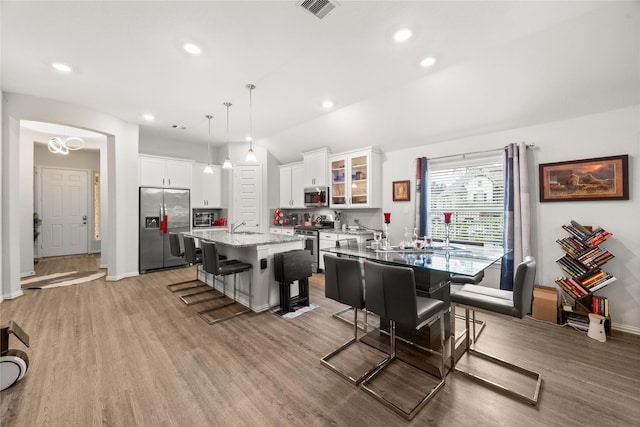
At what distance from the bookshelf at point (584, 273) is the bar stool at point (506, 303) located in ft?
4.24

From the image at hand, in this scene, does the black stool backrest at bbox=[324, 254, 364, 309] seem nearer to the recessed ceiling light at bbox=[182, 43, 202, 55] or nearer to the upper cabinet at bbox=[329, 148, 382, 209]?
the recessed ceiling light at bbox=[182, 43, 202, 55]

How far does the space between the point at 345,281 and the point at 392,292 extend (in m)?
0.45

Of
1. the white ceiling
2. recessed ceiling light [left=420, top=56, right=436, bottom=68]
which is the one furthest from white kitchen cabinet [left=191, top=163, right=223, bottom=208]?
→ recessed ceiling light [left=420, top=56, right=436, bottom=68]

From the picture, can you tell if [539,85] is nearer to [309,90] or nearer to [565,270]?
[565,270]

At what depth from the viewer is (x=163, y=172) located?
215 inches

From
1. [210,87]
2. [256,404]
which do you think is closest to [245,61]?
[210,87]

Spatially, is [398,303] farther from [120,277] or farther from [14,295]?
[14,295]

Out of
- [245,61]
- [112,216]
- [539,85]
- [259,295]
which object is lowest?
[259,295]

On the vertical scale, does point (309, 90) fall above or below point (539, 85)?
above

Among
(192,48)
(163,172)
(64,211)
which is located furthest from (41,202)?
(192,48)

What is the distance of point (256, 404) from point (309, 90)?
11.3 feet

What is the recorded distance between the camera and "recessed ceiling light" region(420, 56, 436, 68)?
2.79 m

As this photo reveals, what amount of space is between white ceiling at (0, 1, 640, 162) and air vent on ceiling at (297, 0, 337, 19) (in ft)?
0.24

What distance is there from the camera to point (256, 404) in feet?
5.78
